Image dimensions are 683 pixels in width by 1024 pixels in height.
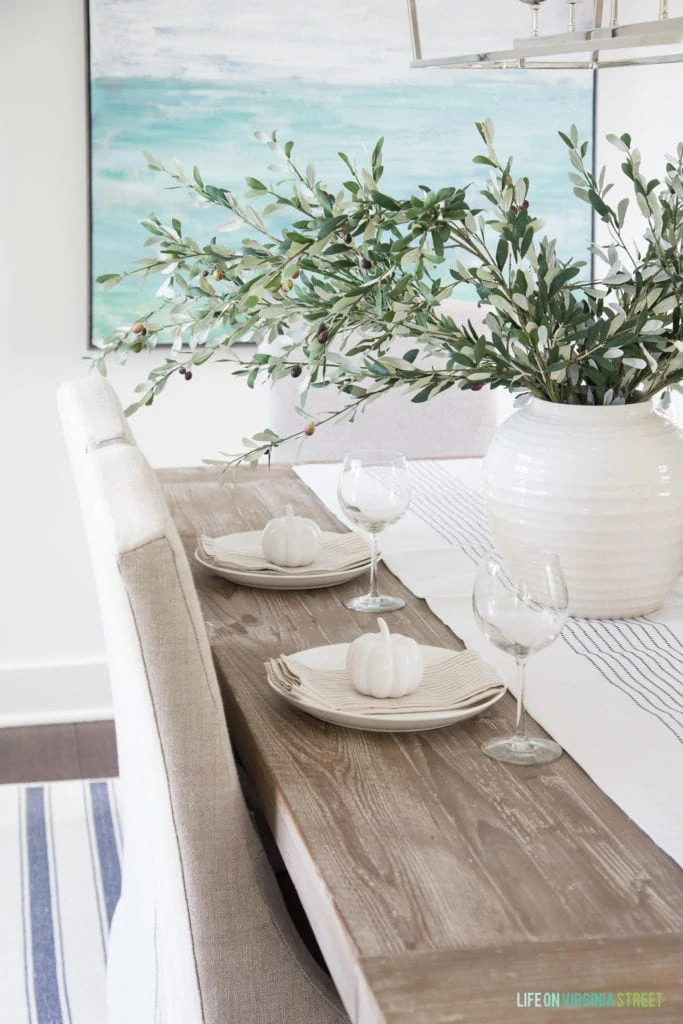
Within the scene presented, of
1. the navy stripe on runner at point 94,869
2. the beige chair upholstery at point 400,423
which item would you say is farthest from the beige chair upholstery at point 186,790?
the beige chair upholstery at point 400,423

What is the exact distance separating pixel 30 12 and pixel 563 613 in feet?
8.63

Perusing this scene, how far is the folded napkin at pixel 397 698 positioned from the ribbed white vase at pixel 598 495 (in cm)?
24

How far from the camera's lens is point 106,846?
107 inches

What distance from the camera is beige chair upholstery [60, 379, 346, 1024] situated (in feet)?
3.34

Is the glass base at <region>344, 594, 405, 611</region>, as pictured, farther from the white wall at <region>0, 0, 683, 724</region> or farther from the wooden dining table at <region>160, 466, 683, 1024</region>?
the white wall at <region>0, 0, 683, 724</region>

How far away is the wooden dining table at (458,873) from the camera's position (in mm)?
801

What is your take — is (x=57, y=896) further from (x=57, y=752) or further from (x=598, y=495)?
(x=598, y=495)

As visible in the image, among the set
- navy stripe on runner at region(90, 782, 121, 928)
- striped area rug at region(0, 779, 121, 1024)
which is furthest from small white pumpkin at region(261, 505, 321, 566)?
navy stripe on runner at region(90, 782, 121, 928)

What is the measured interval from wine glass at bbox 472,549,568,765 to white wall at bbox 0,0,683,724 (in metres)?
2.39

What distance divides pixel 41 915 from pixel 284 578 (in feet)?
3.90

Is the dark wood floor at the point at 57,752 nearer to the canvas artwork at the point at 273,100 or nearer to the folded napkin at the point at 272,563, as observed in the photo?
the canvas artwork at the point at 273,100

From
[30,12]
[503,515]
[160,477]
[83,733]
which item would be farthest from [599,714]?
[30,12]

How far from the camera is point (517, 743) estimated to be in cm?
114

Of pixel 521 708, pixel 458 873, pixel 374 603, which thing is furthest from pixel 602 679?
pixel 458 873
